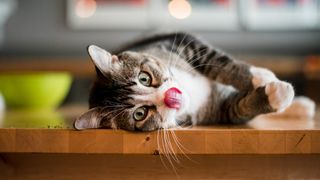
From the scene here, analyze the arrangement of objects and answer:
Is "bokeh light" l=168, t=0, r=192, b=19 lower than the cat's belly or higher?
higher

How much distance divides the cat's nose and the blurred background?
1.26m

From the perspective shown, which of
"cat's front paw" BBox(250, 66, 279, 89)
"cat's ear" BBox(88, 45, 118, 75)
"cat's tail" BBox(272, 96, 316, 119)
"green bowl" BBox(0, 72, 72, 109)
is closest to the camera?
"cat's ear" BBox(88, 45, 118, 75)

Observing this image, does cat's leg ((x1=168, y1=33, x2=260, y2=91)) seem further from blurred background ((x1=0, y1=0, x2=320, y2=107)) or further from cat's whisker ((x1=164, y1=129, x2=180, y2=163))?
blurred background ((x1=0, y1=0, x2=320, y2=107))

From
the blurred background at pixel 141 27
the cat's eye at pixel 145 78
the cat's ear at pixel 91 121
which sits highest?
the blurred background at pixel 141 27

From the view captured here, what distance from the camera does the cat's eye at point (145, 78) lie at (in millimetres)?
1103

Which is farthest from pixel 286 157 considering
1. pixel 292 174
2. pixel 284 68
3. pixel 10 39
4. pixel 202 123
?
pixel 10 39

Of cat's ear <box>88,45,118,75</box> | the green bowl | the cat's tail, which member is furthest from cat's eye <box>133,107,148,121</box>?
the green bowl

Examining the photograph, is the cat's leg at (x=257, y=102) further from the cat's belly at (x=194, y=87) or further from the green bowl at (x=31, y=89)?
the green bowl at (x=31, y=89)

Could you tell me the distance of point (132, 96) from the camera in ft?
3.53

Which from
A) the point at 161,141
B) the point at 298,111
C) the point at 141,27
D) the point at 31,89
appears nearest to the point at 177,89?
the point at 161,141

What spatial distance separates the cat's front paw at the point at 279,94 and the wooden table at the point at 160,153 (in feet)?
0.42

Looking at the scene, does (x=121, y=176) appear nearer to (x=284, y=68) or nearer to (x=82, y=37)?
(x=284, y=68)

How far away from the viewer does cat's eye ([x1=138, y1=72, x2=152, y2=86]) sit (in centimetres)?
110

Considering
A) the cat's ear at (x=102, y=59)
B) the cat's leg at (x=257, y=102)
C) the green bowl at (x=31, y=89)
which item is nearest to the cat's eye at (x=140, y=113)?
the cat's ear at (x=102, y=59)
